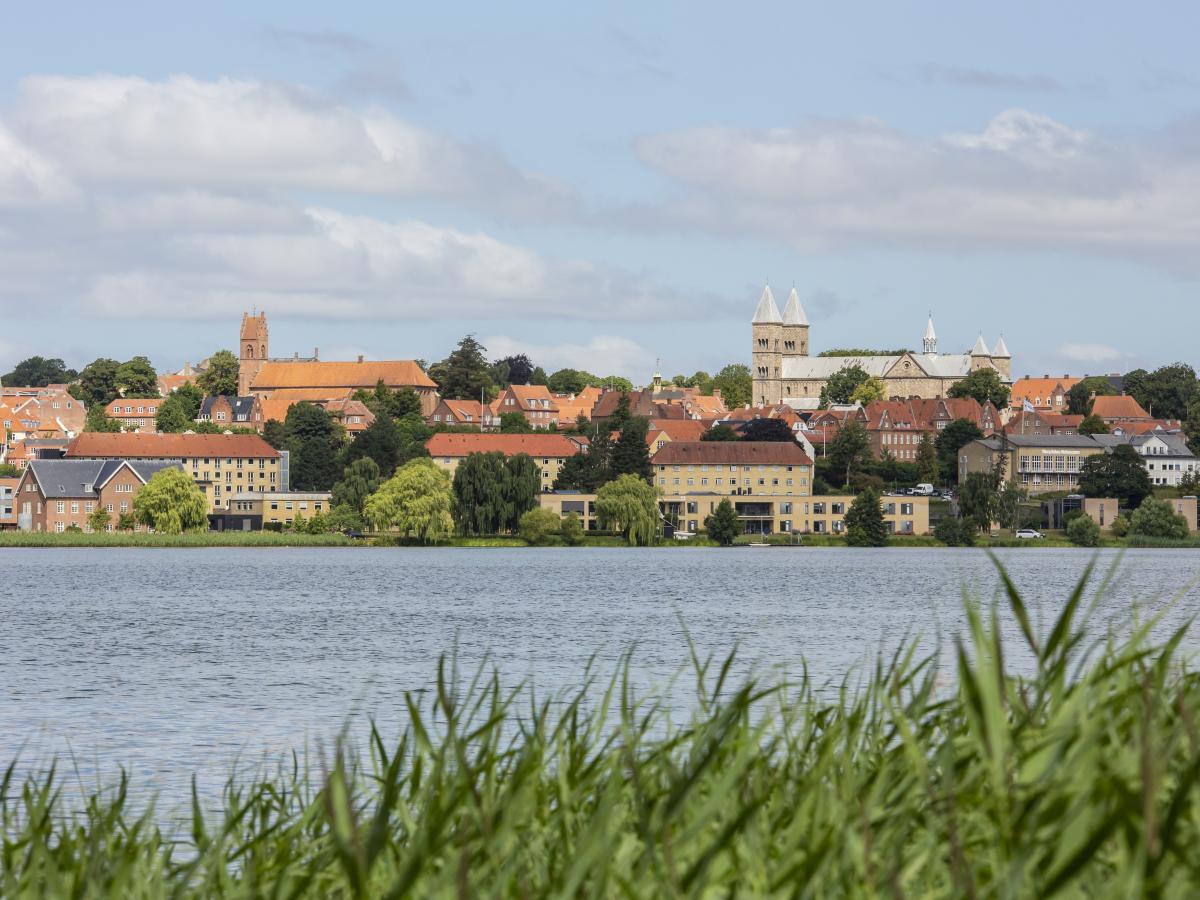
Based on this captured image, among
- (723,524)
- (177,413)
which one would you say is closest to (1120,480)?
(723,524)

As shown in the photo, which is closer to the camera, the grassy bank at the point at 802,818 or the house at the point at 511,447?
the grassy bank at the point at 802,818

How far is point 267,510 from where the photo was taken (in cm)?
12862

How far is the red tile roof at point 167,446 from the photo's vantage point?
142 meters

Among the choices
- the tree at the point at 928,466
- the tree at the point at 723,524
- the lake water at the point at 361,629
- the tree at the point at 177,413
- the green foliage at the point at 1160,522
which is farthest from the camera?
the tree at the point at 177,413

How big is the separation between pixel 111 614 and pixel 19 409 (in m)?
147

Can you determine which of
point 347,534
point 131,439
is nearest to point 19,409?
point 131,439

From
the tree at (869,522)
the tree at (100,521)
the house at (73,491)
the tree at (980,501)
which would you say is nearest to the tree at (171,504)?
the tree at (100,521)

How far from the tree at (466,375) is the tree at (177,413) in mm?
25603

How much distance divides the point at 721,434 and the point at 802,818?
149 m

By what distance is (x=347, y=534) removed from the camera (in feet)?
361

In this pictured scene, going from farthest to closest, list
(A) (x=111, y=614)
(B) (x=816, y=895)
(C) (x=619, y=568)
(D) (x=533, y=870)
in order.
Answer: (C) (x=619, y=568) < (A) (x=111, y=614) < (D) (x=533, y=870) < (B) (x=816, y=895)

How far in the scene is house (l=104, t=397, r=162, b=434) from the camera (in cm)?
18925

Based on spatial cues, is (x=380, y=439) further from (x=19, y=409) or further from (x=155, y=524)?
(x=19, y=409)

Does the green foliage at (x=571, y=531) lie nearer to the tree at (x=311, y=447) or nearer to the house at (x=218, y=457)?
the tree at (x=311, y=447)
